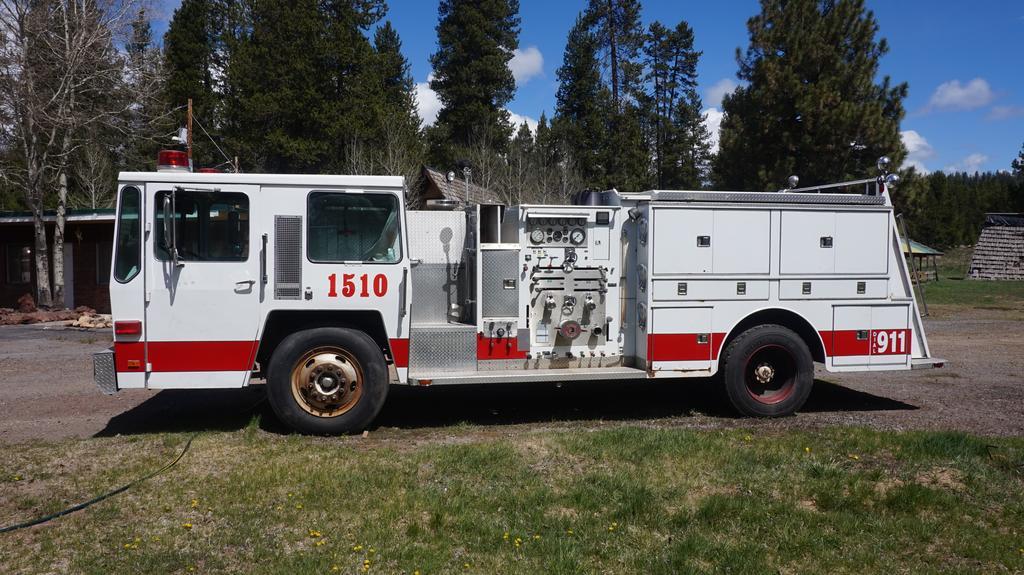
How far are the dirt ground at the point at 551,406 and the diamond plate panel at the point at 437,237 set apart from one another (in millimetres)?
1819

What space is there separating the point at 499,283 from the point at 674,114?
45.4 m

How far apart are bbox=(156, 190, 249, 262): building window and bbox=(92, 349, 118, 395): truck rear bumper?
1140mm

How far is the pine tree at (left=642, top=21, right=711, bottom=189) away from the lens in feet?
161

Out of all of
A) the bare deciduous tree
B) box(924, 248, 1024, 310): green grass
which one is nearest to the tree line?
the bare deciduous tree

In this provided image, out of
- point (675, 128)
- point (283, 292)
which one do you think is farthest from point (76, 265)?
point (675, 128)

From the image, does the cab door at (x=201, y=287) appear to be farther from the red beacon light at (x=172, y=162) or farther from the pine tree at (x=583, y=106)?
the pine tree at (x=583, y=106)

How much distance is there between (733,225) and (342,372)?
14.3ft

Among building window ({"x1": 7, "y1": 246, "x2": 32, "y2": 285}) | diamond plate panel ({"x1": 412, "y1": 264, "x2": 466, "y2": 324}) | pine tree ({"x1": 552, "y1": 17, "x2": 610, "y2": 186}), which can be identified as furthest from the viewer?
pine tree ({"x1": 552, "y1": 17, "x2": 610, "y2": 186})

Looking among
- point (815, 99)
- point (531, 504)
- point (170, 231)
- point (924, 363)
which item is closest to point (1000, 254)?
point (815, 99)

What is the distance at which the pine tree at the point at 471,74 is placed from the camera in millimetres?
40906

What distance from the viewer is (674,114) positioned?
50.7 m

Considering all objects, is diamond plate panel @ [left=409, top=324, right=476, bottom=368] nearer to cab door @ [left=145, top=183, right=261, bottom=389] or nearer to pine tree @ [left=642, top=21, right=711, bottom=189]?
cab door @ [left=145, top=183, right=261, bottom=389]

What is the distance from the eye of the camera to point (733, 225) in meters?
8.23

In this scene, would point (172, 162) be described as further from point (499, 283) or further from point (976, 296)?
point (976, 296)
